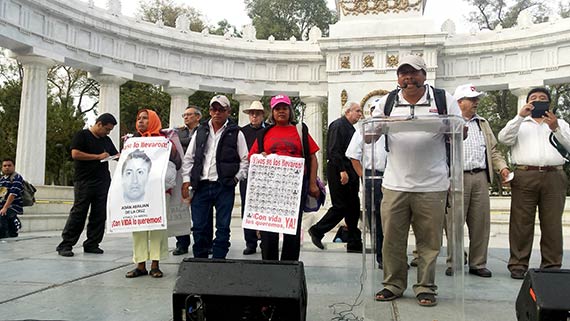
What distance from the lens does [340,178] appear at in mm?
7219

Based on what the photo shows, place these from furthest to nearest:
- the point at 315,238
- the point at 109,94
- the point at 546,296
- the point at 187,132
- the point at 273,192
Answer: the point at 109,94 < the point at 315,238 < the point at 187,132 < the point at 273,192 < the point at 546,296

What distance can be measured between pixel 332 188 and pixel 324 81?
54.2ft

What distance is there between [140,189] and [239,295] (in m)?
2.80

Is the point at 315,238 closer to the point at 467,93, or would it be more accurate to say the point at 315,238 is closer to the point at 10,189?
the point at 467,93

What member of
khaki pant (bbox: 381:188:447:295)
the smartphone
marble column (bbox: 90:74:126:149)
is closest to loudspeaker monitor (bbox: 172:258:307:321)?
khaki pant (bbox: 381:188:447:295)

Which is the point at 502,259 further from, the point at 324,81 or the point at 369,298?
the point at 324,81

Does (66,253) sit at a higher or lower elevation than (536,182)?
lower

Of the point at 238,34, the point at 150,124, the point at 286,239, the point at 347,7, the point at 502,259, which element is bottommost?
the point at 502,259

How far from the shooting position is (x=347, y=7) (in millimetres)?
19125

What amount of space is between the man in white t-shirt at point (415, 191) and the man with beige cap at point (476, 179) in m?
2.05

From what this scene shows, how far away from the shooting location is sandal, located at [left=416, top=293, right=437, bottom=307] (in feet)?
11.9

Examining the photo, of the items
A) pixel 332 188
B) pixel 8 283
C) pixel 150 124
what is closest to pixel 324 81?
pixel 332 188

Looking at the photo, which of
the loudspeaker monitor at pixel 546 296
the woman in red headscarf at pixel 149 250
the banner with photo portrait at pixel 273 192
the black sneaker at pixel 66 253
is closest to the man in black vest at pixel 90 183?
the black sneaker at pixel 66 253

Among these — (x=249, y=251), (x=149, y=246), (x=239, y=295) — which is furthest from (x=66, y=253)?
(x=239, y=295)
